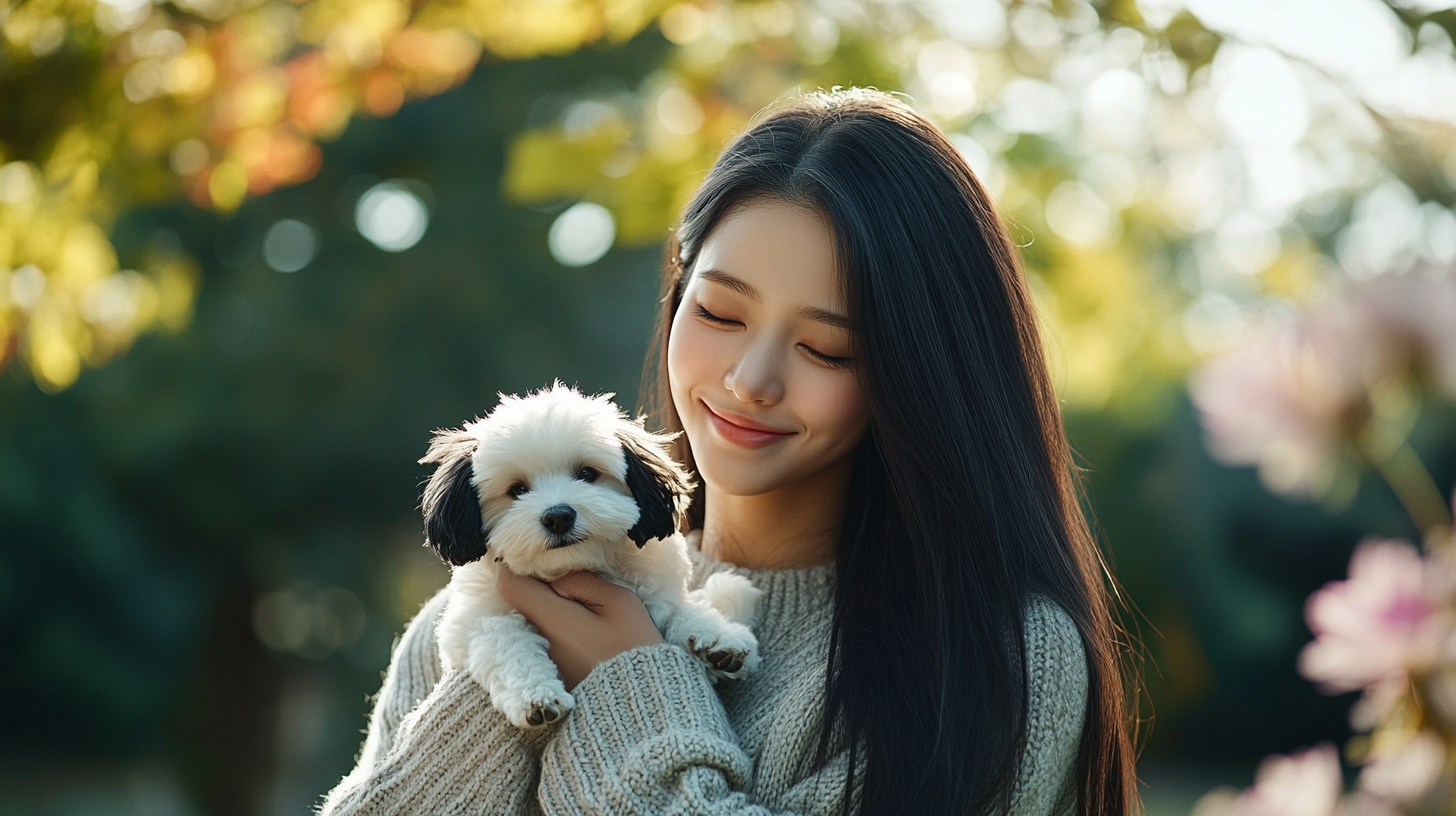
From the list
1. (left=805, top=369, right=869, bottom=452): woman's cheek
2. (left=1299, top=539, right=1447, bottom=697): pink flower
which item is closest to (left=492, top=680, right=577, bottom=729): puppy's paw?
(left=805, top=369, right=869, bottom=452): woman's cheek

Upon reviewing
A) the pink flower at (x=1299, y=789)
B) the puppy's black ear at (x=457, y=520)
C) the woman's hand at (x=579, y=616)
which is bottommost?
A: the pink flower at (x=1299, y=789)

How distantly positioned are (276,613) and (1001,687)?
13568 millimetres

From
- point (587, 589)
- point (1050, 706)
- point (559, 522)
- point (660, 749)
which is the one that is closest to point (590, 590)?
point (587, 589)

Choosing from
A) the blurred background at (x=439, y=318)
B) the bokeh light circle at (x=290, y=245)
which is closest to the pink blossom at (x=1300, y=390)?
the blurred background at (x=439, y=318)

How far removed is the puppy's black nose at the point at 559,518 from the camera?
2168mm

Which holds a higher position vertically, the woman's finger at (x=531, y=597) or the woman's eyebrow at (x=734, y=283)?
the woman's eyebrow at (x=734, y=283)

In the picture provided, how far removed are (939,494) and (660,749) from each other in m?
0.77

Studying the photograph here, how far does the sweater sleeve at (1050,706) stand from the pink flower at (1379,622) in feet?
1.42

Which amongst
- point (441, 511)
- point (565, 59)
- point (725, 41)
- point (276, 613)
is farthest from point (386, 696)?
point (276, 613)

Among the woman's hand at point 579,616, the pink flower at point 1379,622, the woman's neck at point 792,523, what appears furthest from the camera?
the woman's neck at point 792,523

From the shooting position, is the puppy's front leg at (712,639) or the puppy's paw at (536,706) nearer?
the puppy's paw at (536,706)

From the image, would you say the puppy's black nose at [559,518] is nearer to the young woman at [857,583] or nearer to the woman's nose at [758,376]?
the young woman at [857,583]

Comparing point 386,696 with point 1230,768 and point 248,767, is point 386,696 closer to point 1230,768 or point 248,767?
point 248,767

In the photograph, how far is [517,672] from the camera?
86.9 inches
